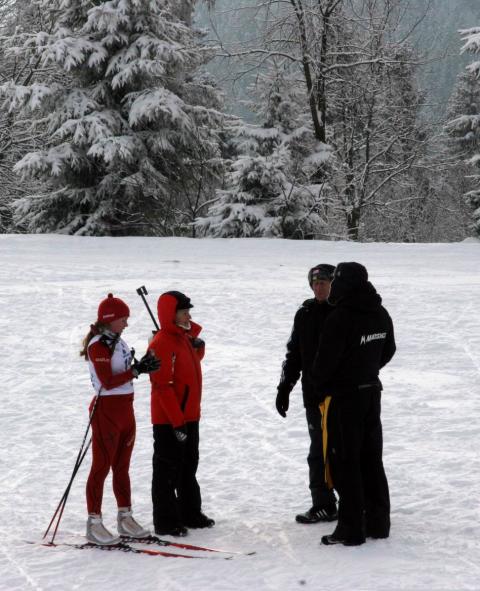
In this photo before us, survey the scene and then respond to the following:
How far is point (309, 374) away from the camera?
5.28 meters

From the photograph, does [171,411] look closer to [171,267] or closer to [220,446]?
[220,446]

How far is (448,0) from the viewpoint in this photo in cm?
16850

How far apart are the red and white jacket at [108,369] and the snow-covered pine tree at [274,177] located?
17931mm

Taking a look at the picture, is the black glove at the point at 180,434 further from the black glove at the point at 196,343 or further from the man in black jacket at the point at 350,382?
the man in black jacket at the point at 350,382

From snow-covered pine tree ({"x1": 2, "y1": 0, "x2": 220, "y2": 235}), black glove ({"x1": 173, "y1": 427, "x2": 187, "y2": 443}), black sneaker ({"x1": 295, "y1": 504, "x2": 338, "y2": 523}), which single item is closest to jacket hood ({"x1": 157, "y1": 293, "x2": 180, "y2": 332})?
black glove ({"x1": 173, "y1": 427, "x2": 187, "y2": 443})

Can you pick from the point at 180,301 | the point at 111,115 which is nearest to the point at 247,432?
the point at 180,301

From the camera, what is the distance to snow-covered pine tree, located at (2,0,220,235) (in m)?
20.9

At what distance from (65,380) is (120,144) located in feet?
40.4

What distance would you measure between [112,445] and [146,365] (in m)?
0.55

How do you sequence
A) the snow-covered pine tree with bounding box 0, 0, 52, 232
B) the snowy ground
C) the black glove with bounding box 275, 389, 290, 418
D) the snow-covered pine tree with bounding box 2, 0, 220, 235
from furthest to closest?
the snow-covered pine tree with bounding box 0, 0, 52, 232 < the snow-covered pine tree with bounding box 2, 0, 220, 235 < the black glove with bounding box 275, 389, 290, 418 < the snowy ground

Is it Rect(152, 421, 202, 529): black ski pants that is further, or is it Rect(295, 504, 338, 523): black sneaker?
Rect(295, 504, 338, 523): black sneaker

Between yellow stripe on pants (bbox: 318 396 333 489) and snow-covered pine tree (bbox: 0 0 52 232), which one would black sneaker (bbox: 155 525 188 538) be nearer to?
yellow stripe on pants (bbox: 318 396 333 489)

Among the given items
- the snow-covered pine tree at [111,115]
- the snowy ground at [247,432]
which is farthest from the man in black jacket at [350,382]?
the snow-covered pine tree at [111,115]

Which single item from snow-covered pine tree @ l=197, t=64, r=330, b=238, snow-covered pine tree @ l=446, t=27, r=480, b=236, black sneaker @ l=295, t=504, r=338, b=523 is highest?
snow-covered pine tree @ l=446, t=27, r=480, b=236
